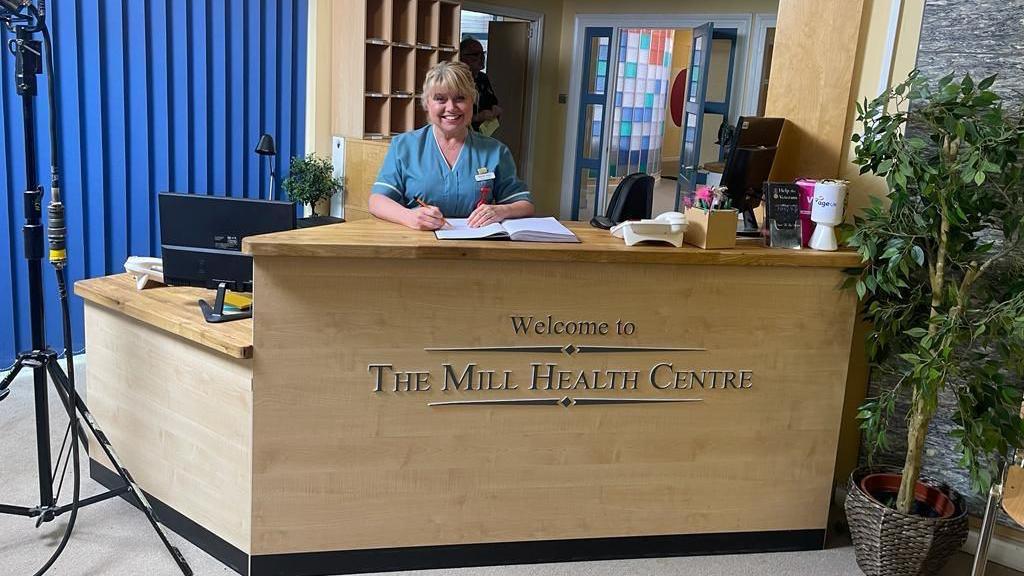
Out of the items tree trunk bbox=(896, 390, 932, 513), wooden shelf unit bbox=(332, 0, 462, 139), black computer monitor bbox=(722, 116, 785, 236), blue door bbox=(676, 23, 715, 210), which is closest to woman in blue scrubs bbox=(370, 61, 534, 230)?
black computer monitor bbox=(722, 116, 785, 236)

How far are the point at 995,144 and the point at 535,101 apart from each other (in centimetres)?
669

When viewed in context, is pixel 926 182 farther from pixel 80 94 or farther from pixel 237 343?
pixel 80 94

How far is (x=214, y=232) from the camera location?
271cm

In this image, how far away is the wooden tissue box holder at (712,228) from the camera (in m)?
2.69

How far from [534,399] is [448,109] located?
3.68 ft

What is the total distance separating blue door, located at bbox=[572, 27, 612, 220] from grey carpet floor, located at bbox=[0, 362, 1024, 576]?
633 centimetres

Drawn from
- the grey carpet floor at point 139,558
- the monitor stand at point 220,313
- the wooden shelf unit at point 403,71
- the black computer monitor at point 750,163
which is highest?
the wooden shelf unit at point 403,71

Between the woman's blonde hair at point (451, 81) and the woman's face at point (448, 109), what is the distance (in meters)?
0.01

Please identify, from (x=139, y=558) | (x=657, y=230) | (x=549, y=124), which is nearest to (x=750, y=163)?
(x=657, y=230)

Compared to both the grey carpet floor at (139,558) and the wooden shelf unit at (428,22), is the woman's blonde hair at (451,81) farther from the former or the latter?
the wooden shelf unit at (428,22)

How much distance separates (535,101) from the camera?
29.1 feet

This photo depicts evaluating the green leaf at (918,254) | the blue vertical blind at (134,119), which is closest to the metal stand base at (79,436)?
the blue vertical blind at (134,119)

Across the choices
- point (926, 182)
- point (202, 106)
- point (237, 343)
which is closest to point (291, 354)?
point (237, 343)

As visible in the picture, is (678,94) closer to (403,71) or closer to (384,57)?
(403,71)
